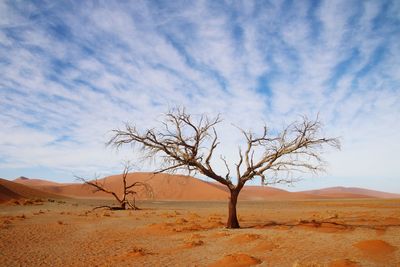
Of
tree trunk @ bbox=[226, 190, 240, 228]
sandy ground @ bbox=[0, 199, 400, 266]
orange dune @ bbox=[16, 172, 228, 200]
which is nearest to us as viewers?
sandy ground @ bbox=[0, 199, 400, 266]

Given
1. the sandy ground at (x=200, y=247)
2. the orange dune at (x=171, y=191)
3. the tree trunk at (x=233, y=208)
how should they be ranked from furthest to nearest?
the orange dune at (x=171, y=191)
the tree trunk at (x=233, y=208)
the sandy ground at (x=200, y=247)

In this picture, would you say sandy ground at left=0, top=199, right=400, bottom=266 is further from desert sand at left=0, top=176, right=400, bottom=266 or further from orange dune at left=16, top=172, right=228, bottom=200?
orange dune at left=16, top=172, right=228, bottom=200

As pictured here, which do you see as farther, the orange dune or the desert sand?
the orange dune

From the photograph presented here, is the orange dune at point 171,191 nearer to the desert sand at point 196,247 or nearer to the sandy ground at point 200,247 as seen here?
the desert sand at point 196,247

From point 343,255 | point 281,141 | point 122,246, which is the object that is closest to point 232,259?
point 343,255

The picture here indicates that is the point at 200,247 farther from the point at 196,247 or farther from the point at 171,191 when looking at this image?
Result: the point at 171,191

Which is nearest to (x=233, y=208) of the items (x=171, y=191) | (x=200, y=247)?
(x=200, y=247)

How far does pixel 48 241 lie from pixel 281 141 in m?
10.9

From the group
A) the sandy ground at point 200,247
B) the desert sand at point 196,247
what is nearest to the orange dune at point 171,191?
the desert sand at point 196,247

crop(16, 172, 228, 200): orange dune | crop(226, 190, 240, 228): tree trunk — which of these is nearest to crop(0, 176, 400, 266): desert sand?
crop(226, 190, 240, 228): tree trunk

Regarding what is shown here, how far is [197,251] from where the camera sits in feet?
36.4

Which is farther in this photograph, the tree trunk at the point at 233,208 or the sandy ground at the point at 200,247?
the tree trunk at the point at 233,208

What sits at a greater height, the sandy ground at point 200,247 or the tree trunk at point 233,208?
the tree trunk at point 233,208

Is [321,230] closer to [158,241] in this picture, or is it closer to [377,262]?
[377,262]
